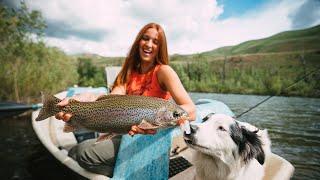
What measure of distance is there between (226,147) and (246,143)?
213mm

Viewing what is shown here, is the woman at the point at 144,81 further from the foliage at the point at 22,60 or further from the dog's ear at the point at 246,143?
the foliage at the point at 22,60

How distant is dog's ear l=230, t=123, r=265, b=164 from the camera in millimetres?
2867

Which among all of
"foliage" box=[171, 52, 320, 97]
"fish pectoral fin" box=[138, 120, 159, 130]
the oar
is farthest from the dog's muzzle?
"foliage" box=[171, 52, 320, 97]

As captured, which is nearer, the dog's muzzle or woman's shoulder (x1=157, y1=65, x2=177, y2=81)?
the dog's muzzle

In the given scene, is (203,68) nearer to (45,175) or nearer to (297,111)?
(297,111)

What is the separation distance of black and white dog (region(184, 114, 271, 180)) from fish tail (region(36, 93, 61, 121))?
1.25m

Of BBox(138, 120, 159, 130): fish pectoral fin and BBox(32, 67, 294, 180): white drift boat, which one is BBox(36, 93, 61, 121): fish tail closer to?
BBox(138, 120, 159, 130): fish pectoral fin

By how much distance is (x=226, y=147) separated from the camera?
9.27 ft

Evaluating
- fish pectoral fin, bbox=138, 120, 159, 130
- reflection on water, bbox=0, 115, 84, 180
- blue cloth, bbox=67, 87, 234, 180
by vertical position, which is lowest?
reflection on water, bbox=0, 115, 84, 180

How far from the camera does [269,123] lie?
541 inches

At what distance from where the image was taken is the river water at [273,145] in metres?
7.66

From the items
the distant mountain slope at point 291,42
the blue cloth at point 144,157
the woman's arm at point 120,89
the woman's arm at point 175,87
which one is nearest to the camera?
the woman's arm at point 175,87

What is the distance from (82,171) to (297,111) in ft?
48.8

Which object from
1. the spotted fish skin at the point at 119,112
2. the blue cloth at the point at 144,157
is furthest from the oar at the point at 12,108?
the spotted fish skin at the point at 119,112
